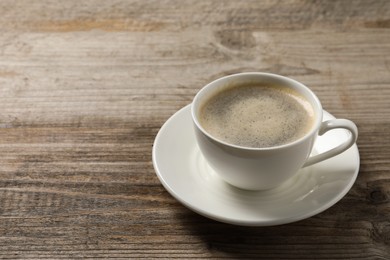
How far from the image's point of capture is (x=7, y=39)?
1371mm

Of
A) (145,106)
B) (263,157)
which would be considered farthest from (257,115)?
(145,106)

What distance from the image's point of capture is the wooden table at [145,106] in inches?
31.7

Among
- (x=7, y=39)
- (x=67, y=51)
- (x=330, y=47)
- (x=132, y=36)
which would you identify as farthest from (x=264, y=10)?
(x=7, y=39)

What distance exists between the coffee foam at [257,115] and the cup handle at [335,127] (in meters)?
0.03

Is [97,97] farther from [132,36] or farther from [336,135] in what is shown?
[336,135]

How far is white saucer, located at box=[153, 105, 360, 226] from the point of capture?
0.78m

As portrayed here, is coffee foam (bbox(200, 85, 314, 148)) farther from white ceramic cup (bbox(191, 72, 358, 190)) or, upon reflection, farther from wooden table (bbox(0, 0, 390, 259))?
wooden table (bbox(0, 0, 390, 259))

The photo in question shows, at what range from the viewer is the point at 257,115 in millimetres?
875

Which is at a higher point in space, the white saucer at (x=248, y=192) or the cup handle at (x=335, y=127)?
the cup handle at (x=335, y=127)

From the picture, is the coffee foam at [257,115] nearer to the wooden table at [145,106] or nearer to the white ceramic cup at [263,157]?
the white ceramic cup at [263,157]

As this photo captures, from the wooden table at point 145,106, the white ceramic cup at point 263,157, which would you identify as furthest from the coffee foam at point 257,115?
the wooden table at point 145,106

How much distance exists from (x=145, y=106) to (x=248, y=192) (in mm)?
350

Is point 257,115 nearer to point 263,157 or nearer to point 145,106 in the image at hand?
point 263,157

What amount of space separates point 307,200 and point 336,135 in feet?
0.60
